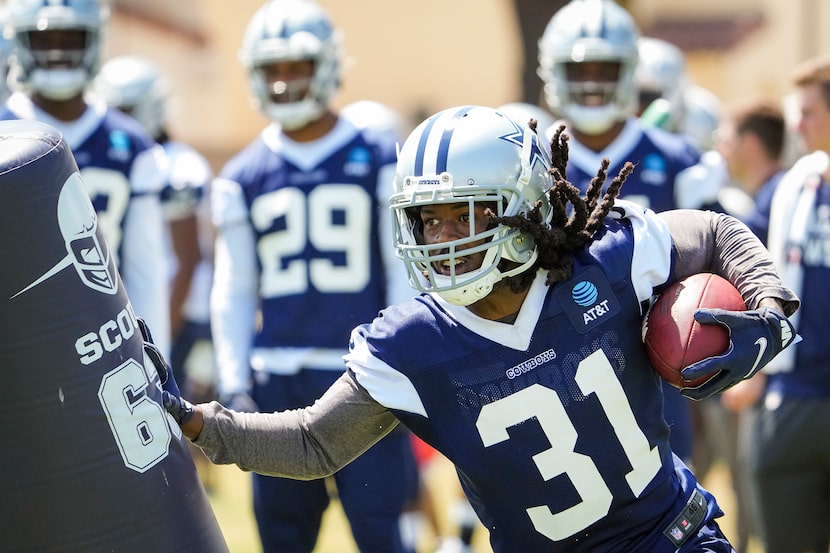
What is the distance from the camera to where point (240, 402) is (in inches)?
201

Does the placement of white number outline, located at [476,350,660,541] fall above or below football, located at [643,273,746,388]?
below

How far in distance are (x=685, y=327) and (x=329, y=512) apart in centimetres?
596

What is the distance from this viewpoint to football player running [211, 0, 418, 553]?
4945mm

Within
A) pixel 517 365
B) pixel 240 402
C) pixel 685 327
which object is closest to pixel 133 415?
pixel 517 365

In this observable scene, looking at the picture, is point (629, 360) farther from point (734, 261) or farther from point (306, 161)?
point (306, 161)

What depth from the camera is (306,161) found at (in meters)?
5.27

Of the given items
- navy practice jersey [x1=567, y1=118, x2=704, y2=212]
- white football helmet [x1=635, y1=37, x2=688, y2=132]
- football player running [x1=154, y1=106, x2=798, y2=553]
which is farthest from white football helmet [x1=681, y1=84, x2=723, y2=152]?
football player running [x1=154, y1=106, x2=798, y2=553]

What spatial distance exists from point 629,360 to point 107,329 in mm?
1222

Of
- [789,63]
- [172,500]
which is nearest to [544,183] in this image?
[172,500]

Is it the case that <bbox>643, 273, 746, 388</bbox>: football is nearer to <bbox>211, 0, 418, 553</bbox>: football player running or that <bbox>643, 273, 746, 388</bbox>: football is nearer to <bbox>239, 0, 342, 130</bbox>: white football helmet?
<bbox>211, 0, 418, 553</bbox>: football player running

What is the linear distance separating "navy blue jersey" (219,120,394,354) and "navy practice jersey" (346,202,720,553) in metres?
1.72

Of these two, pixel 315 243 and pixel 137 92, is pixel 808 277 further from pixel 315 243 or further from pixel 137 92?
pixel 137 92

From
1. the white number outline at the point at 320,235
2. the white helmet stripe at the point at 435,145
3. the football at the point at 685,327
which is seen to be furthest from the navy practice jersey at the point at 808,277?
the white helmet stripe at the point at 435,145

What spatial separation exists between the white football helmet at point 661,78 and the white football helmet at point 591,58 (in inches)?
52.4
